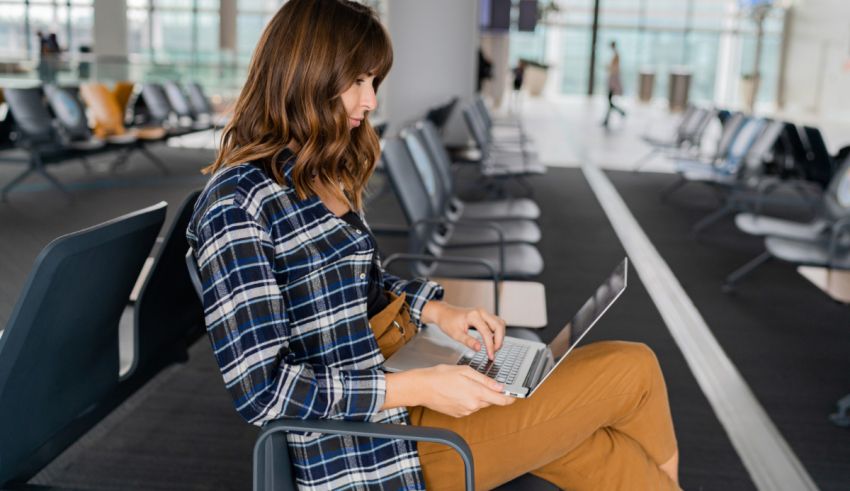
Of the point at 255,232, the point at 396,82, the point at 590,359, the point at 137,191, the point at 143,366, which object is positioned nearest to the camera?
the point at 255,232

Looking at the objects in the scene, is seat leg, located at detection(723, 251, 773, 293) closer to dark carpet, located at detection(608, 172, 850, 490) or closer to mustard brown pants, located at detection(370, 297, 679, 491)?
dark carpet, located at detection(608, 172, 850, 490)

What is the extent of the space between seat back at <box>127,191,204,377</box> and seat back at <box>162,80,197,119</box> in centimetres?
865

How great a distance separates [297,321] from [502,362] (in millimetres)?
440

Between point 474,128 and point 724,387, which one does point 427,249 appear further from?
point 474,128

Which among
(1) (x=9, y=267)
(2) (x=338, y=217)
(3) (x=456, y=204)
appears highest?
(2) (x=338, y=217)

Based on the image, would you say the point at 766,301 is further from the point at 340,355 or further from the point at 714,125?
the point at 714,125

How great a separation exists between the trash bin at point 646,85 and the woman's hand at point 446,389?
79.2 ft

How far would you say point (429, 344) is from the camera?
1.74m

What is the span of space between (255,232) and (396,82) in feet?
26.9

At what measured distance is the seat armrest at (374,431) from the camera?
1.32 metres

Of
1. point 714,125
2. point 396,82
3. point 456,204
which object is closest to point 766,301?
point 456,204

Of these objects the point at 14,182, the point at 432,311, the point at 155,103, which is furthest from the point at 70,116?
the point at 432,311

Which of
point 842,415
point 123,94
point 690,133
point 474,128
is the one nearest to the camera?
point 842,415

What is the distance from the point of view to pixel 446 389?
1.38m
